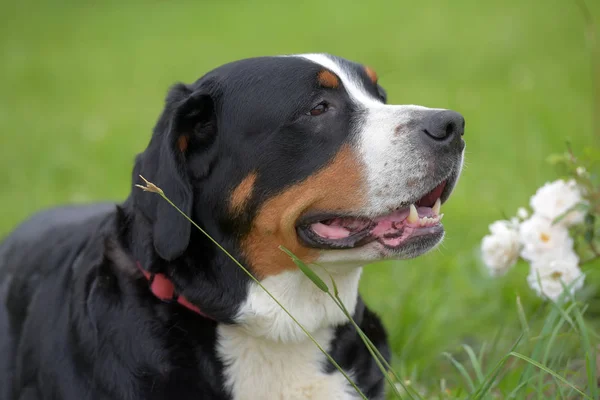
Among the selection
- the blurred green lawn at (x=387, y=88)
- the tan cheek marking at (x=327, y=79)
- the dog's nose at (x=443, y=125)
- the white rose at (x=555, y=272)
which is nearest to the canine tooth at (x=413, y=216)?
the dog's nose at (x=443, y=125)

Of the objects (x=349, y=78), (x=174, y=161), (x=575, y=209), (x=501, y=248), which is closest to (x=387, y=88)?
(x=501, y=248)

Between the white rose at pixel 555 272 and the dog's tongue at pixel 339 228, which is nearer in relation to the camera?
the dog's tongue at pixel 339 228

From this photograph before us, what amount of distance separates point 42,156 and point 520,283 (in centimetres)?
543

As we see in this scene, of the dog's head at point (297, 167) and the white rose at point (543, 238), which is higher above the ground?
the dog's head at point (297, 167)

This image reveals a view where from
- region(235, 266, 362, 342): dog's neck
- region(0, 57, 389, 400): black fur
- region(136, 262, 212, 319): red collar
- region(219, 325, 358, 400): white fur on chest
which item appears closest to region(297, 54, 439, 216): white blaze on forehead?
region(0, 57, 389, 400): black fur

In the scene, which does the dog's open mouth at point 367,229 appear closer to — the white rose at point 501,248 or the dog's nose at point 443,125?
the dog's nose at point 443,125

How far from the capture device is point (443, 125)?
108 inches

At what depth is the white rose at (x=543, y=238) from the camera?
11.0 ft

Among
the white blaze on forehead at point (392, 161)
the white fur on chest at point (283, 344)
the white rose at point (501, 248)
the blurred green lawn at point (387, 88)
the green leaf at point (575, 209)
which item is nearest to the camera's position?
the white blaze on forehead at point (392, 161)

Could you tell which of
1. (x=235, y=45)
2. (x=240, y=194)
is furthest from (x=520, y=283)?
(x=235, y=45)

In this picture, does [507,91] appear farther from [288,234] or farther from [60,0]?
[60,0]

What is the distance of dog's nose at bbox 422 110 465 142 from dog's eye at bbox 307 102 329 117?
380 millimetres

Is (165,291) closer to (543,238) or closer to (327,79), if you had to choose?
(327,79)

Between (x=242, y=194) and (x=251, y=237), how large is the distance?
16cm
